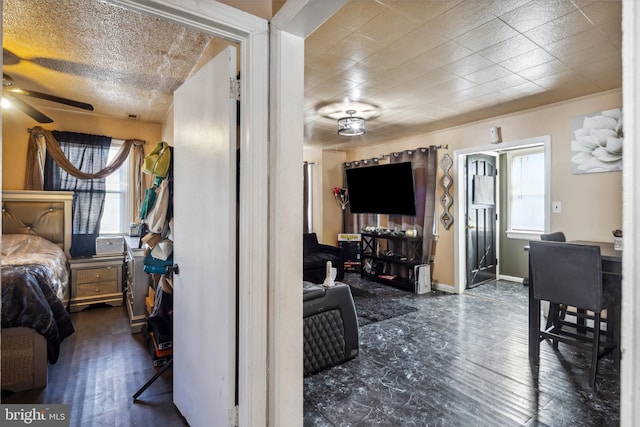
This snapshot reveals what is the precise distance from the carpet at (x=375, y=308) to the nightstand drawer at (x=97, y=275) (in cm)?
310

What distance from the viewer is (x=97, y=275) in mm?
3922

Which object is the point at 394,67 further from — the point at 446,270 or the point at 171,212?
the point at 446,270

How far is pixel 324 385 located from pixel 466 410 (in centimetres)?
92

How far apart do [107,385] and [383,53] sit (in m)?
3.06

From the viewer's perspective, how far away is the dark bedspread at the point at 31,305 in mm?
2137

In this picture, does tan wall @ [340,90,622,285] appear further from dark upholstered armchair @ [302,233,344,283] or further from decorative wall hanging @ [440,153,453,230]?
dark upholstered armchair @ [302,233,344,283]

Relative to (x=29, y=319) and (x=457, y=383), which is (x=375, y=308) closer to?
(x=457, y=383)

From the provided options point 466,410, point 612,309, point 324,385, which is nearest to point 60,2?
point 324,385

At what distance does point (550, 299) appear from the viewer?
234 cm

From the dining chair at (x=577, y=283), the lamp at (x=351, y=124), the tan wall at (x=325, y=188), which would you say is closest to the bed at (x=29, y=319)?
the lamp at (x=351, y=124)

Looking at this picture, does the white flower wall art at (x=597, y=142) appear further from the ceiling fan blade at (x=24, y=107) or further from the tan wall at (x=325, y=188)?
the ceiling fan blade at (x=24, y=107)

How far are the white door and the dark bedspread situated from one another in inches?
40.6

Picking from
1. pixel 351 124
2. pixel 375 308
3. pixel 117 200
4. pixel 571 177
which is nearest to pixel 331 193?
pixel 351 124

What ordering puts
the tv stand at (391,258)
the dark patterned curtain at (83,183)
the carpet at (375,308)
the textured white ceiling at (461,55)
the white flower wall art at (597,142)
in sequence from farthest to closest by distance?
the tv stand at (391,258) → the dark patterned curtain at (83,183) → the carpet at (375,308) → the white flower wall art at (597,142) → the textured white ceiling at (461,55)
